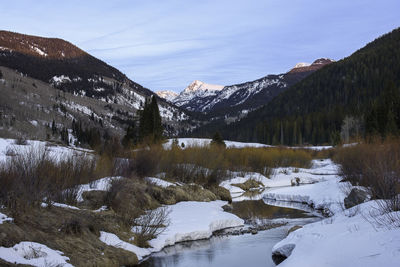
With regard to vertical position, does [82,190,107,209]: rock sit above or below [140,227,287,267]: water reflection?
above

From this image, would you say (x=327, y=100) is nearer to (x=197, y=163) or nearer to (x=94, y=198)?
(x=197, y=163)

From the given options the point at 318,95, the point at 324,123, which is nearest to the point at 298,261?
the point at 324,123

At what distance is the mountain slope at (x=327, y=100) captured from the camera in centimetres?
11944

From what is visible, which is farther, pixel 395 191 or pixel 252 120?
pixel 252 120

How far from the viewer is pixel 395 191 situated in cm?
1207

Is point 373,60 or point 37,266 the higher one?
point 373,60

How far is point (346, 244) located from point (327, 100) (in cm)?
14793

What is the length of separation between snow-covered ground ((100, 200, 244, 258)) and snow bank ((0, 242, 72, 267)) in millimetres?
2726

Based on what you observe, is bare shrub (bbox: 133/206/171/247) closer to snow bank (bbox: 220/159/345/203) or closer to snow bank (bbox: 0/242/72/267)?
snow bank (bbox: 0/242/72/267)

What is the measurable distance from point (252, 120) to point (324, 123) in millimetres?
65537

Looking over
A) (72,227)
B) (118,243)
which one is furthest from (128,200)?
(72,227)

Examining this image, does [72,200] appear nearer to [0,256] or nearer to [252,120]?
[0,256]

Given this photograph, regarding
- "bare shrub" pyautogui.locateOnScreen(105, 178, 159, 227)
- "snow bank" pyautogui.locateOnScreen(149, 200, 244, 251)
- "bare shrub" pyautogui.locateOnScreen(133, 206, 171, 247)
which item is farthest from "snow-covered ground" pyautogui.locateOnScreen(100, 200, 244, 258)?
"bare shrub" pyautogui.locateOnScreen(105, 178, 159, 227)

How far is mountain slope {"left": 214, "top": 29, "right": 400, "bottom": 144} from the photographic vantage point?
119 meters
